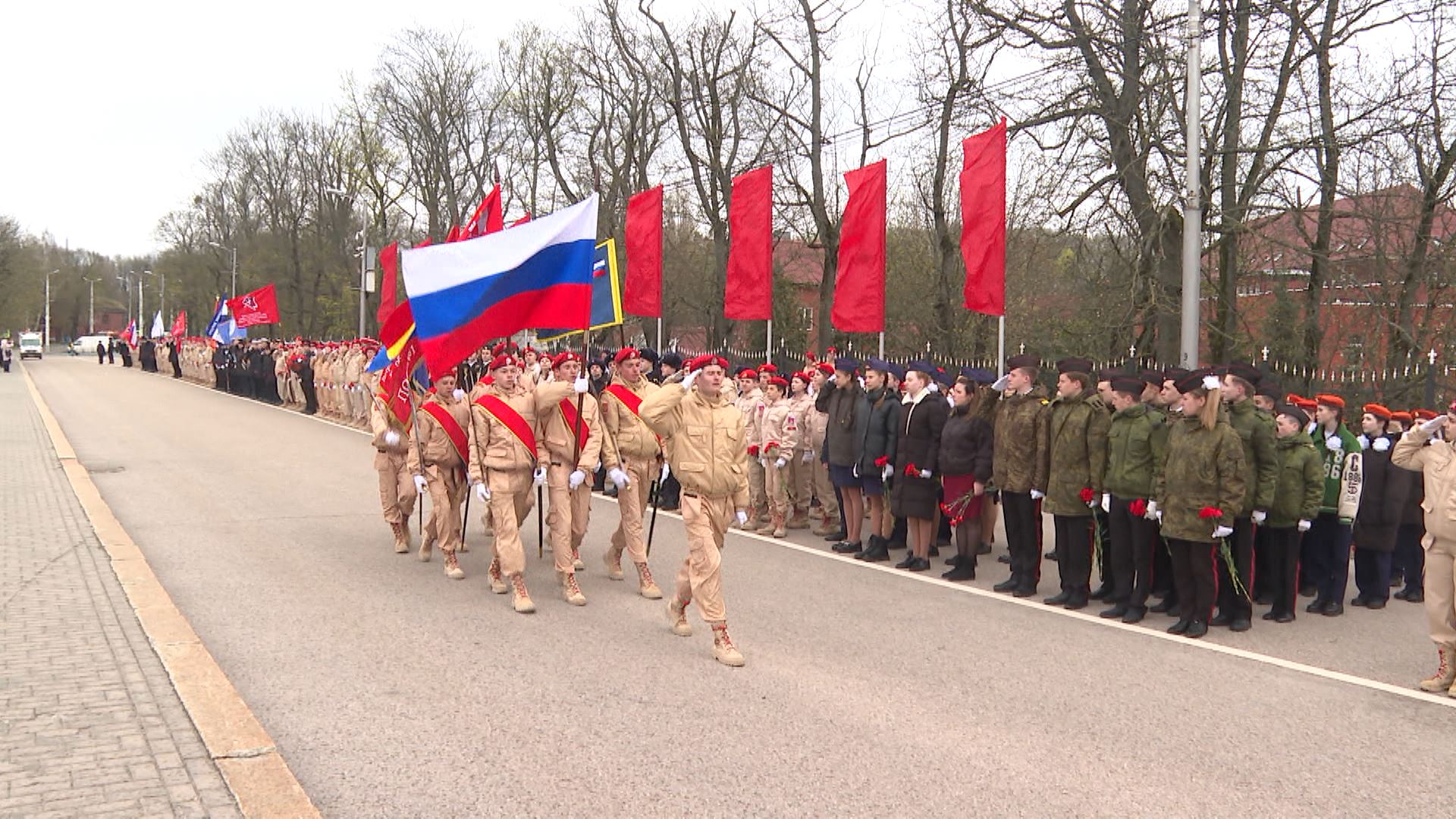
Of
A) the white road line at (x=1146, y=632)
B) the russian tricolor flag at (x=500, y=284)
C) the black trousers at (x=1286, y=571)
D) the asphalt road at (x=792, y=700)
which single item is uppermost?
the russian tricolor flag at (x=500, y=284)

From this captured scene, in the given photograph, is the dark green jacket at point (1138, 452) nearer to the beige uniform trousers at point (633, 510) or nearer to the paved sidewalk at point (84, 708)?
the beige uniform trousers at point (633, 510)

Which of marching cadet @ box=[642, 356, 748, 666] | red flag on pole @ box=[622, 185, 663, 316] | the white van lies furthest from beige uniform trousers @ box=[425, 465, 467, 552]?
the white van

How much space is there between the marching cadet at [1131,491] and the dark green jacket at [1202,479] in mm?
233

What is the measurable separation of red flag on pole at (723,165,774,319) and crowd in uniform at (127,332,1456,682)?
7.29 meters

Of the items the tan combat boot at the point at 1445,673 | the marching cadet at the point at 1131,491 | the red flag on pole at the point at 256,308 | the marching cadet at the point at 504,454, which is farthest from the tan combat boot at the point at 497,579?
the red flag on pole at the point at 256,308

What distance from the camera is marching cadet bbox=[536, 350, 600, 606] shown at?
27.1 ft

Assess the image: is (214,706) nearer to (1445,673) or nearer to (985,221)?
(1445,673)

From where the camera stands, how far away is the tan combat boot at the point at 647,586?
27.5 ft

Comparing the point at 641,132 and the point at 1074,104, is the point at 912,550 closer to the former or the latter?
the point at 1074,104

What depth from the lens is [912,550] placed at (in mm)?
9984

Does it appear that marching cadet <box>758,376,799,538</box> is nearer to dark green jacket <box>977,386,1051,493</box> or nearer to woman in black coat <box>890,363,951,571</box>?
woman in black coat <box>890,363,951,571</box>

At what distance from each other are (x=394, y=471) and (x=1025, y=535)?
5557 millimetres

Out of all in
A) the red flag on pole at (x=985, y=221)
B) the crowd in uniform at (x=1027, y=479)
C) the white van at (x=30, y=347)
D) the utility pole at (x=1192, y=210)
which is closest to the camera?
the crowd in uniform at (x=1027, y=479)

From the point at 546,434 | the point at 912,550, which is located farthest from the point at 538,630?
the point at 912,550
